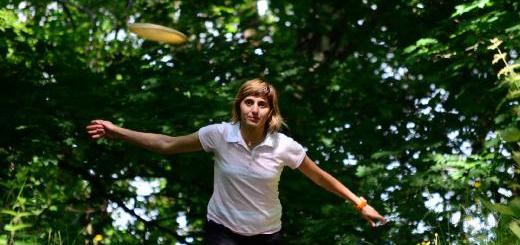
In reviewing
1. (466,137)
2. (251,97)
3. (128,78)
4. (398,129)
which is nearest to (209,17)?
(128,78)

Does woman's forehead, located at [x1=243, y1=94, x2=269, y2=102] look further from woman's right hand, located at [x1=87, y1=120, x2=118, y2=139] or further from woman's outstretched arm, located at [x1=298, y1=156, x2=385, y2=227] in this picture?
woman's right hand, located at [x1=87, y1=120, x2=118, y2=139]

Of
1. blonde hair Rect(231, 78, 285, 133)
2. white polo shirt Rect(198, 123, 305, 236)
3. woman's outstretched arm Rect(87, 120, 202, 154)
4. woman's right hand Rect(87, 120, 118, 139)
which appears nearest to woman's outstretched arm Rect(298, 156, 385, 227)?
white polo shirt Rect(198, 123, 305, 236)

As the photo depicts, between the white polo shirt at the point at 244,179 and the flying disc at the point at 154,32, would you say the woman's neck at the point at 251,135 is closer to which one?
the white polo shirt at the point at 244,179

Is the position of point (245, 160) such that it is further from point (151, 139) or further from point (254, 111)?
point (151, 139)

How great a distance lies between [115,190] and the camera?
8.81m

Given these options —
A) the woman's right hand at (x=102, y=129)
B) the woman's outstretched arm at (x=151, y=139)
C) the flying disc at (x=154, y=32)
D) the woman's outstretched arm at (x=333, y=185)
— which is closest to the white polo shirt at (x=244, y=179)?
the woman's outstretched arm at (x=151, y=139)

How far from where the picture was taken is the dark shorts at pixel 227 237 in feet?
11.7

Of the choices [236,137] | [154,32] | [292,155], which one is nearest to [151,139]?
[236,137]

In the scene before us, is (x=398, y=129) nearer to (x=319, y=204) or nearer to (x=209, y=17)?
(x=319, y=204)

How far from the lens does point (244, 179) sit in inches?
140

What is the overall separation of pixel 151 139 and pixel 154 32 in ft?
8.82

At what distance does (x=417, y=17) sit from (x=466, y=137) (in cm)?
156

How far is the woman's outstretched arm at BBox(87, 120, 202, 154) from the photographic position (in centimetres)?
381

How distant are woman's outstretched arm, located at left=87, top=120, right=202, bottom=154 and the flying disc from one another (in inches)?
99.3
